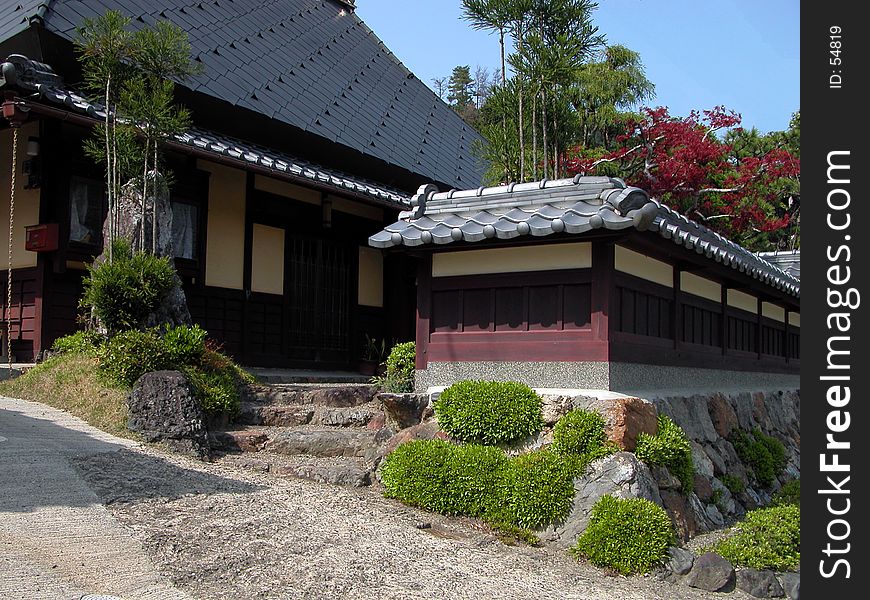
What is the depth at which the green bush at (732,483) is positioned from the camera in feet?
29.6

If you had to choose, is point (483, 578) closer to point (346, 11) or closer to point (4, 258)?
point (4, 258)

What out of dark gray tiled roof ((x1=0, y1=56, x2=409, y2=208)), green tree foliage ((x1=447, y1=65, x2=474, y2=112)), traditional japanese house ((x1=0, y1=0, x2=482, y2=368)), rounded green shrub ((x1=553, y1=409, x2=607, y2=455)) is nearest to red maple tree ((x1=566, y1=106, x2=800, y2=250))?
traditional japanese house ((x1=0, y1=0, x2=482, y2=368))

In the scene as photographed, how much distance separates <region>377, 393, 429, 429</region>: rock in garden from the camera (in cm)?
859

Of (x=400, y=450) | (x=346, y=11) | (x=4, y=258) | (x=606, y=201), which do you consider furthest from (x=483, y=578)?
(x=346, y=11)

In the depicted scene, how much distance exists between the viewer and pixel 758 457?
10289 mm

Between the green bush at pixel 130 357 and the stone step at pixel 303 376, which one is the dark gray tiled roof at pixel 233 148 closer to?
the green bush at pixel 130 357

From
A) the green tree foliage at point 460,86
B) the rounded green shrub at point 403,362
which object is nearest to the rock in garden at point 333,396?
the rounded green shrub at point 403,362

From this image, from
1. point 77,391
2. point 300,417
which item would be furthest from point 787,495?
point 77,391

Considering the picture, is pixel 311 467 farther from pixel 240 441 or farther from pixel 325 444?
pixel 240 441

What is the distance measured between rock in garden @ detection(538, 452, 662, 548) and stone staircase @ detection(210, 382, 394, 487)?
6.39 feet

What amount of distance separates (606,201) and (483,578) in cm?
382

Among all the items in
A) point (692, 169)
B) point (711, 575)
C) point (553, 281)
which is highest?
point (692, 169)

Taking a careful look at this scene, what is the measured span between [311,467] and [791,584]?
171 inches

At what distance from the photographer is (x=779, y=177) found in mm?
24609
